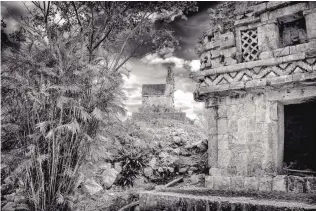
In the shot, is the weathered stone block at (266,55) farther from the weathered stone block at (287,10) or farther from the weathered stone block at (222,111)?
the weathered stone block at (222,111)

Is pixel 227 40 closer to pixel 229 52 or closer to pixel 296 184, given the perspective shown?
pixel 229 52

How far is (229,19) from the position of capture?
5.85 m

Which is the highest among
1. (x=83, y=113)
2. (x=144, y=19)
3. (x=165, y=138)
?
(x=144, y=19)

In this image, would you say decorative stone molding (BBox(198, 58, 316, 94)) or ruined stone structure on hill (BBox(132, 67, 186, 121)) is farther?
ruined stone structure on hill (BBox(132, 67, 186, 121))

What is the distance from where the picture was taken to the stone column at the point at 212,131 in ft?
17.7

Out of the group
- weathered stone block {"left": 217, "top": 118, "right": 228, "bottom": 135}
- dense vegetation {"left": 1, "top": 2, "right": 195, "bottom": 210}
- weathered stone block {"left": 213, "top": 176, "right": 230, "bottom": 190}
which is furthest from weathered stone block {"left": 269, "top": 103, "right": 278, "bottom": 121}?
dense vegetation {"left": 1, "top": 2, "right": 195, "bottom": 210}

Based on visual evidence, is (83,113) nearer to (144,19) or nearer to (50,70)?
(50,70)

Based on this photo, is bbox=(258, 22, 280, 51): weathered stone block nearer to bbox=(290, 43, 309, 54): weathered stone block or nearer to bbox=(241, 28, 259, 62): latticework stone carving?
bbox=(241, 28, 259, 62): latticework stone carving

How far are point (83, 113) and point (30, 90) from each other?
41.0 inches

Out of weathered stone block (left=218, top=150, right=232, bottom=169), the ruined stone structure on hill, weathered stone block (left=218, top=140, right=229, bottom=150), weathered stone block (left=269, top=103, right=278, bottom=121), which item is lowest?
weathered stone block (left=218, top=150, right=232, bottom=169)

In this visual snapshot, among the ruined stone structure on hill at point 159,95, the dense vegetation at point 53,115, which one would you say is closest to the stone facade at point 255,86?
the dense vegetation at point 53,115

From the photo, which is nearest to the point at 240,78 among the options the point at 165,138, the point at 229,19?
the point at 229,19

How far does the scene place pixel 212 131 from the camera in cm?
554

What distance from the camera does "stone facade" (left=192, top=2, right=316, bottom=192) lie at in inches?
179
